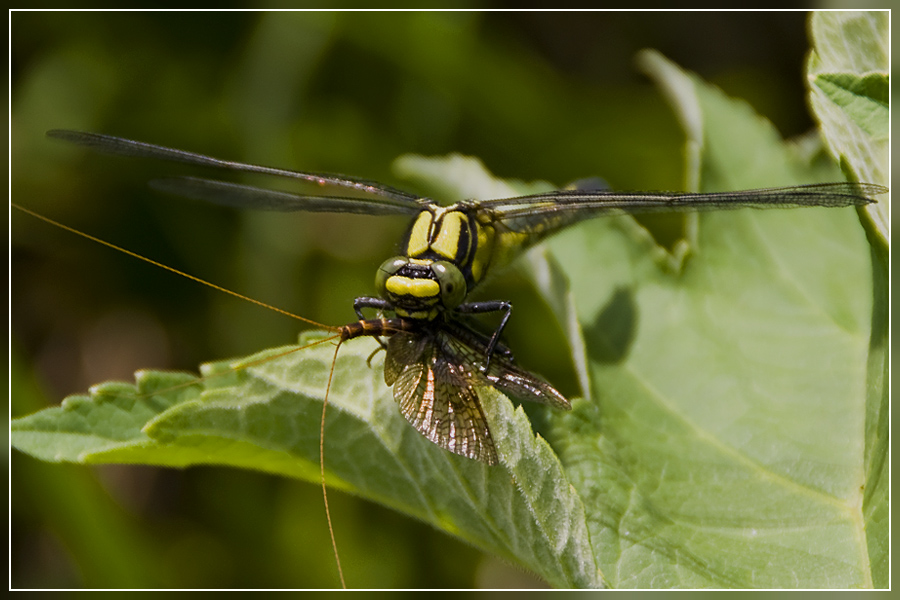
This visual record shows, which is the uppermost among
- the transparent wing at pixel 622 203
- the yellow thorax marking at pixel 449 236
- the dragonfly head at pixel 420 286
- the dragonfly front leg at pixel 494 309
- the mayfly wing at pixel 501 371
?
the transparent wing at pixel 622 203

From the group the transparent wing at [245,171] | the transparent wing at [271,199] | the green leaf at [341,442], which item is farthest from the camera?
the transparent wing at [271,199]

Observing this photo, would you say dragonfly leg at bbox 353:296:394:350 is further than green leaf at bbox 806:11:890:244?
Yes

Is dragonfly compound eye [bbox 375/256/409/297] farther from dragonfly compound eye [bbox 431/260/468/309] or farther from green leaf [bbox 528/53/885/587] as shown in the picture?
green leaf [bbox 528/53/885/587]

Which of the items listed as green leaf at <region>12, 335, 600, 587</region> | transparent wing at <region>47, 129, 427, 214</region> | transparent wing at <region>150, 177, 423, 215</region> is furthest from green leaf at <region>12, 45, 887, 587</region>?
transparent wing at <region>150, 177, 423, 215</region>

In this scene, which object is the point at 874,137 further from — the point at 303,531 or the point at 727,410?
the point at 303,531

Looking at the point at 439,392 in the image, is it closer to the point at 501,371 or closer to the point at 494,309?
the point at 501,371

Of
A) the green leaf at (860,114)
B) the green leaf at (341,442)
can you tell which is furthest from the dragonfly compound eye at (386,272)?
the green leaf at (860,114)

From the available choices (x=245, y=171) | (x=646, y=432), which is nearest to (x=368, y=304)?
(x=245, y=171)

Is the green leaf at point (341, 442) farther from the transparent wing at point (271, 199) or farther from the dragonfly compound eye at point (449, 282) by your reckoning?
the transparent wing at point (271, 199)
